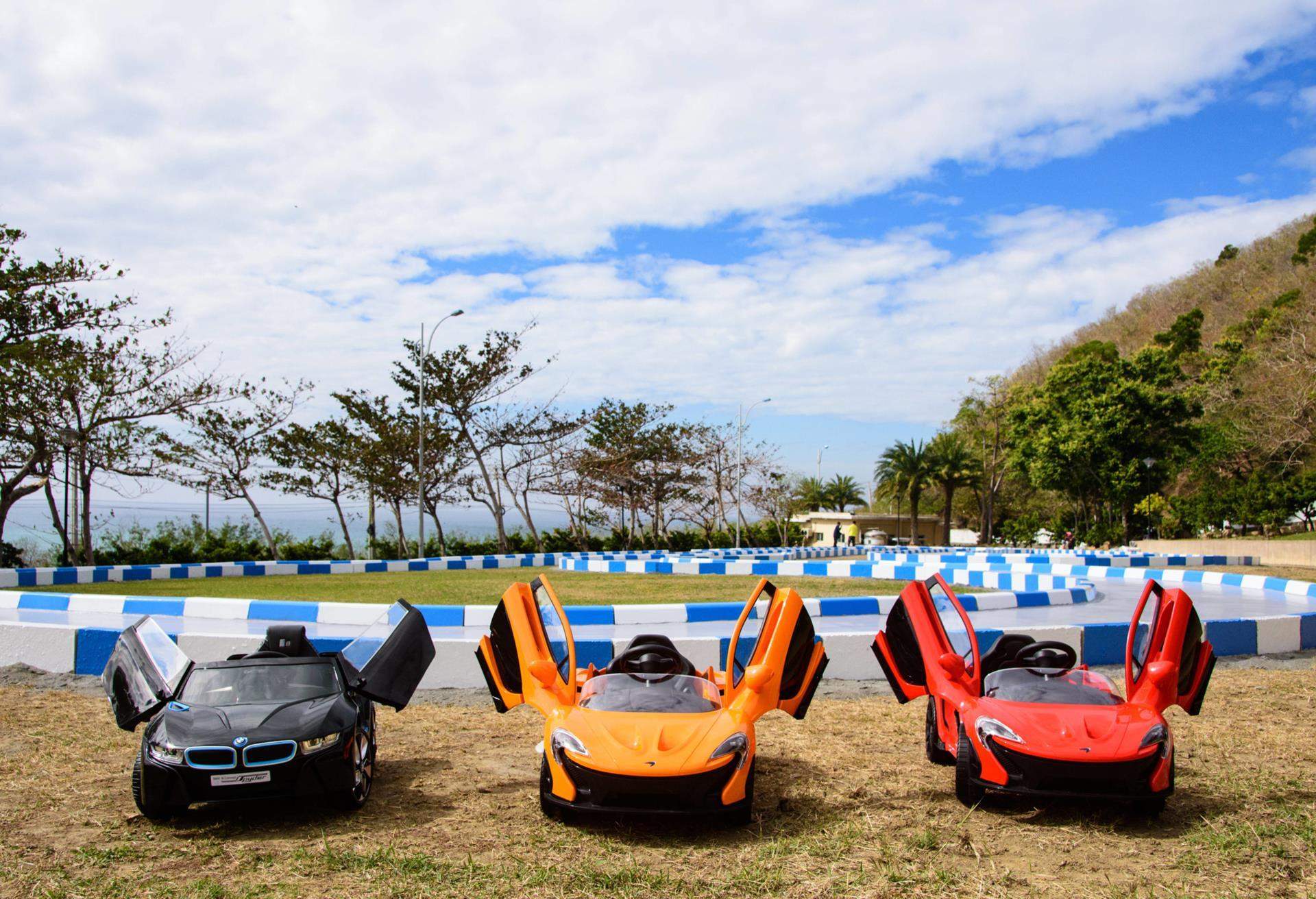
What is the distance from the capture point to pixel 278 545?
36.8m

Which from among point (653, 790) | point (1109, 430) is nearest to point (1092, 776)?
point (653, 790)

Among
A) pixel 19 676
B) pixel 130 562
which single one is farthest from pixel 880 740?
pixel 130 562

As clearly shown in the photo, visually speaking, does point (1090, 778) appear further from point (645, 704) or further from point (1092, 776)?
point (645, 704)

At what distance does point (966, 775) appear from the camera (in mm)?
5574

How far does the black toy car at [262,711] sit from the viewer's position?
5.23 metres

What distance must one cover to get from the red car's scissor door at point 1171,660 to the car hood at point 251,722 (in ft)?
14.9

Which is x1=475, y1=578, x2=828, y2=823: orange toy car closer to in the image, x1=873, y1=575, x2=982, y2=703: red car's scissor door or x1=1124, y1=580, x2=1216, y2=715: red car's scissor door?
x1=873, y1=575, x2=982, y2=703: red car's scissor door

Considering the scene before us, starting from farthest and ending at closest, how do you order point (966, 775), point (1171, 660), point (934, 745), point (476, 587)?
point (476, 587) → point (934, 745) → point (1171, 660) → point (966, 775)

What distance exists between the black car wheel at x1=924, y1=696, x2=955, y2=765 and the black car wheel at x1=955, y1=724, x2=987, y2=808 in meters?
0.69

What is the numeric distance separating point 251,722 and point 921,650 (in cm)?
388

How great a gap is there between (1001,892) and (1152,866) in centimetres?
86

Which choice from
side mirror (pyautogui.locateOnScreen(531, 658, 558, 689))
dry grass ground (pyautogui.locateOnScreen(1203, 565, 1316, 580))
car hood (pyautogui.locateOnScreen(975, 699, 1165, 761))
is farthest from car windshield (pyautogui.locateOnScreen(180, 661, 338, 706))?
dry grass ground (pyautogui.locateOnScreen(1203, 565, 1316, 580))

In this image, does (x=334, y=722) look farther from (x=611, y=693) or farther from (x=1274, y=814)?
(x=1274, y=814)

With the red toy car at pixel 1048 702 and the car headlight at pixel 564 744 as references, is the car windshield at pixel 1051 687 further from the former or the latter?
the car headlight at pixel 564 744
